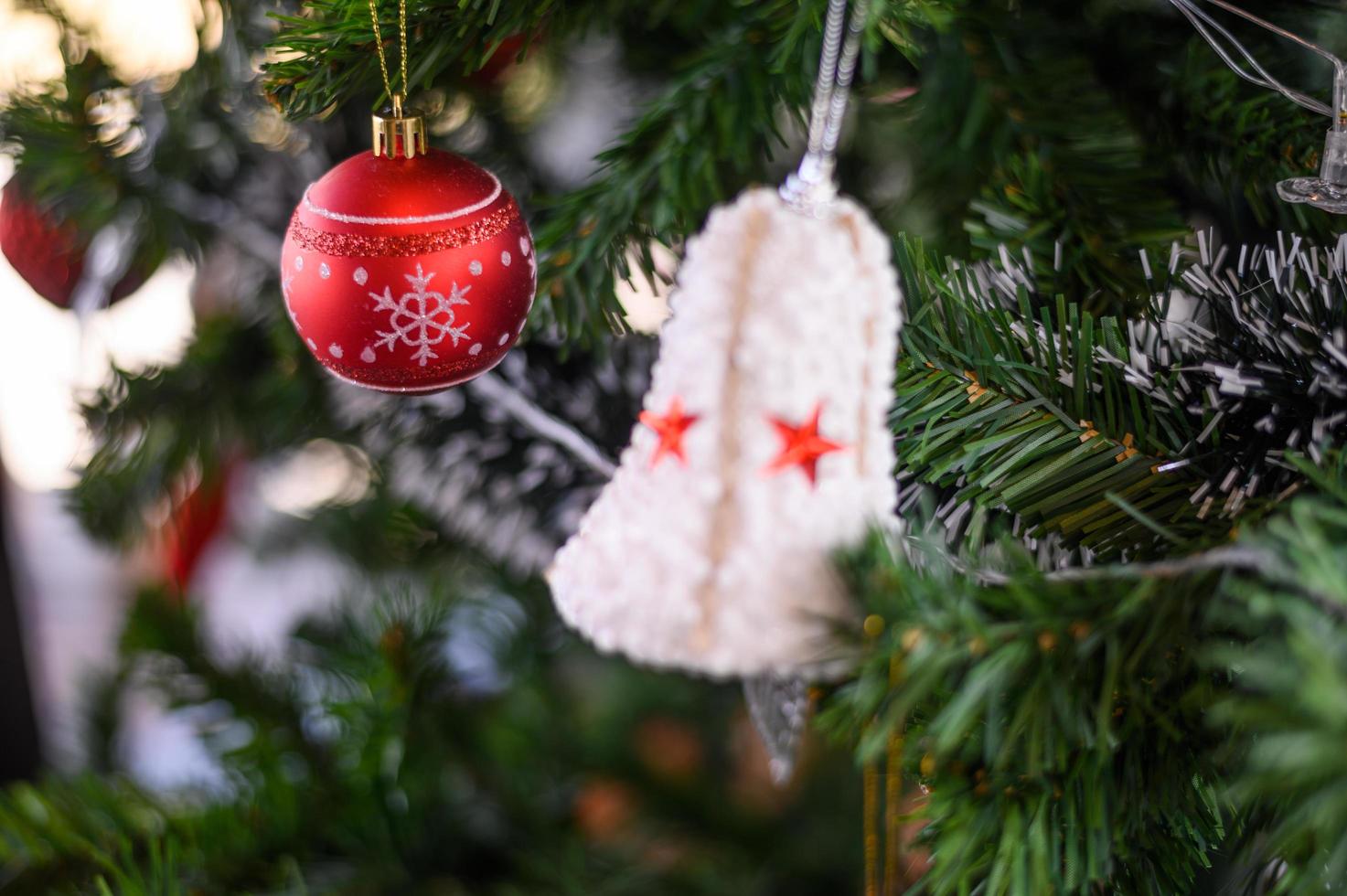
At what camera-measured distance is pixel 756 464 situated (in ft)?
1.06

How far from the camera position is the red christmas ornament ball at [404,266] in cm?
43

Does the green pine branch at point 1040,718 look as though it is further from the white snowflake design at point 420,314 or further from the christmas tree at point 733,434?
the white snowflake design at point 420,314

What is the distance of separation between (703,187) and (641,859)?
0.54 m

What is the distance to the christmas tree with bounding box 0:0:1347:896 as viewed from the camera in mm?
322

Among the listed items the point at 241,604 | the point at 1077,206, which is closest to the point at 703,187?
the point at 1077,206

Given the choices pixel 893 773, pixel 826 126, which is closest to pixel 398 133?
pixel 826 126

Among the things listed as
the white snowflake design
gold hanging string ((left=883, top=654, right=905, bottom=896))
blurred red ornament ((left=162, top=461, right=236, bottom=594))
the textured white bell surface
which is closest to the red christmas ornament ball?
the white snowflake design

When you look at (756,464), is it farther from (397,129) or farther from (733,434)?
(397,129)

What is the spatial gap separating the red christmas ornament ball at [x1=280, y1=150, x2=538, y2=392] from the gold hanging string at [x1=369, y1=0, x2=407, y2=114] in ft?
0.08

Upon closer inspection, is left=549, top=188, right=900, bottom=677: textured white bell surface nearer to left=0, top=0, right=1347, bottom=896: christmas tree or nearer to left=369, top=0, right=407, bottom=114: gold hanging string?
left=0, top=0, right=1347, bottom=896: christmas tree

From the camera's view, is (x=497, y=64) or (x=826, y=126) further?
(x=497, y=64)

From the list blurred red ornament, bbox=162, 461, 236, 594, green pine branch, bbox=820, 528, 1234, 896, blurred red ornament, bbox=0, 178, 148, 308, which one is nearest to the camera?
green pine branch, bbox=820, 528, 1234, 896

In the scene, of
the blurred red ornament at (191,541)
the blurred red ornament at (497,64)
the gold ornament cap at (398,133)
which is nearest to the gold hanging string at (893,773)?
the gold ornament cap at (398,133)

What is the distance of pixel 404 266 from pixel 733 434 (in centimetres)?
17
